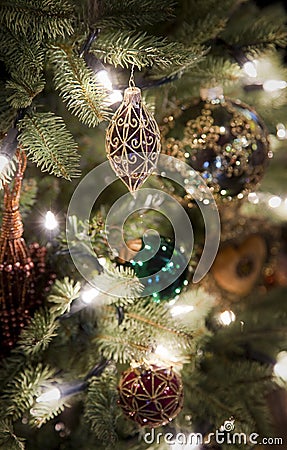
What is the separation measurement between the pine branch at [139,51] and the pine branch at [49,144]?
11cm

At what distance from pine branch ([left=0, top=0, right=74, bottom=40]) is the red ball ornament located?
448 mm

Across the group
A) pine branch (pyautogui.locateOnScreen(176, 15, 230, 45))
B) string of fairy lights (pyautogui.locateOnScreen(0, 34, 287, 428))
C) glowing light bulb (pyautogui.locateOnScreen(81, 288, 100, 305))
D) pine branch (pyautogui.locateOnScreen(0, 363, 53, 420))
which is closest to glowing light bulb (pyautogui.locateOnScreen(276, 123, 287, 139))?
string of fairy lights (pyautogui.locateOnScreen(0, 34, 287, 428))

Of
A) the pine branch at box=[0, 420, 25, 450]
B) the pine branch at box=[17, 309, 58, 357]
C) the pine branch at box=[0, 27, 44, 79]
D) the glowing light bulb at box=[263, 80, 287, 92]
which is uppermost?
the glowing light bulb at box=[263, 80, 287, 92]

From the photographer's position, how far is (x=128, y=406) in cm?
82

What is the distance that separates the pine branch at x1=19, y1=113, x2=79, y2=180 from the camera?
0.68 meters

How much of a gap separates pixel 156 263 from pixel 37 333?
180mm

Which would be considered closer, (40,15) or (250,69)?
(40,15)

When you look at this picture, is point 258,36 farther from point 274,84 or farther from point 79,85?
point 79,85

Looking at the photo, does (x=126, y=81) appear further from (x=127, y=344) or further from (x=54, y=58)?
(x=127, y=344)

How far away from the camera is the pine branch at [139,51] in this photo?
70cm

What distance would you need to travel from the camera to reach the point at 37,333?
0.80 meters

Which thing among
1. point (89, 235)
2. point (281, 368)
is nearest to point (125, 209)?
point (89, 235)

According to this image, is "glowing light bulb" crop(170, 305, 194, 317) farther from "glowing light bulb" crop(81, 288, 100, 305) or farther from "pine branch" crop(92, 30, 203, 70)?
"pine branch" crop(92, 30, 203, 70)

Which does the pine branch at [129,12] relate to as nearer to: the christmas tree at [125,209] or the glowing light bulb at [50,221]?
the christmas tree at [125,209]
